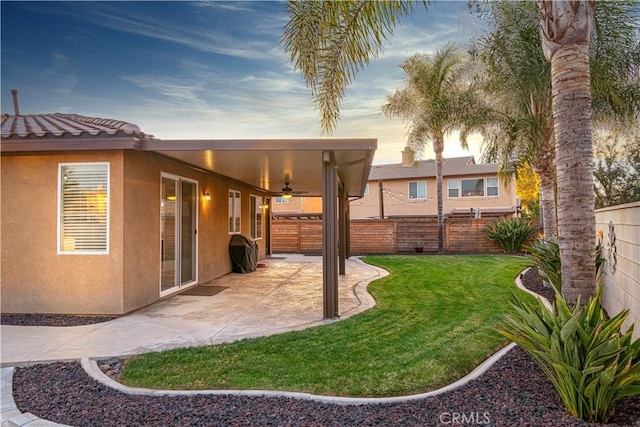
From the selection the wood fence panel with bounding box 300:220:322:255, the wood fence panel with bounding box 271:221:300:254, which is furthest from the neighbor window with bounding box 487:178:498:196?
the wood fence panel with bounding box 271:221:300:254

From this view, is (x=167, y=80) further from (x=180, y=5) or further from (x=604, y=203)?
(x=604, y=203)

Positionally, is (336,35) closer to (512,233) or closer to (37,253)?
(37,253)

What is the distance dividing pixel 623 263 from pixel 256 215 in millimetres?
12371

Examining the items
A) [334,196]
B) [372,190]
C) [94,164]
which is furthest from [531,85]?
[372,190]

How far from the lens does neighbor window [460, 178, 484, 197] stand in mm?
25469

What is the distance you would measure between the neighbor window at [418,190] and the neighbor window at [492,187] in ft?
13.0

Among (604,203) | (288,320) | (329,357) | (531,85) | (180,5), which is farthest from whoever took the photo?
(604,203)

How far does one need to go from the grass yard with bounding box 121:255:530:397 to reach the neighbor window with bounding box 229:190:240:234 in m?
6.45

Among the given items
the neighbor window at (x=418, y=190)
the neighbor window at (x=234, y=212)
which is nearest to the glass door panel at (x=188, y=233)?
the neighbor window at (x=234, y=212)

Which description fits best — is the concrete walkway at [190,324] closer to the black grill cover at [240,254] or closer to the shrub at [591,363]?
the black grill cover at [240,254]

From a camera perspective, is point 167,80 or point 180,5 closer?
point 180,5

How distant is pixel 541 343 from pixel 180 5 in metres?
10.0

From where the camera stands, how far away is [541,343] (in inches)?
133

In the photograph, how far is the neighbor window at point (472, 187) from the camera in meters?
25.5
